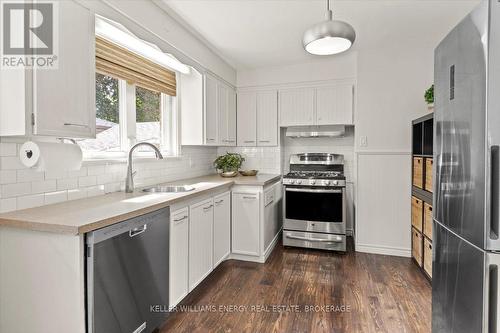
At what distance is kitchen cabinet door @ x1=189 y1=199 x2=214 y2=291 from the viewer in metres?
2.33

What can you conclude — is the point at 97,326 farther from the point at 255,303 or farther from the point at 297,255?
the point at 297,255

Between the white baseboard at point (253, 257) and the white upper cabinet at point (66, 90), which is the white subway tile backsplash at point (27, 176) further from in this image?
the white baseboard at point (253, 257)

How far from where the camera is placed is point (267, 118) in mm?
4066

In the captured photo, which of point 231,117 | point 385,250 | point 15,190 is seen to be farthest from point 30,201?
point 385,250

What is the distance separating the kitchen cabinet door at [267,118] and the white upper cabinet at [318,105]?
10 centimetres

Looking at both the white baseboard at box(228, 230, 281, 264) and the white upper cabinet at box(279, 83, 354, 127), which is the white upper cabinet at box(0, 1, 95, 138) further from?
the white upper cabinet at box(279, 83, 354, 127)

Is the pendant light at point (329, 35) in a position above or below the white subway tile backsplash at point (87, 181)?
above

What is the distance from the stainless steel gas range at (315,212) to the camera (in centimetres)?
341

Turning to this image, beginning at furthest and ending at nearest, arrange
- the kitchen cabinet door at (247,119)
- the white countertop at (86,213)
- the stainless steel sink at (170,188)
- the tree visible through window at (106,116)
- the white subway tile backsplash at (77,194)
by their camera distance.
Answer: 1. the kitchen cabinet door at (247,119)
2. the stainless steel sink at (170,188)
3. the tree visible through window at (106,116)
4. the white subway tile backsplash at (77,194)
5. the white countertop at (86,213)

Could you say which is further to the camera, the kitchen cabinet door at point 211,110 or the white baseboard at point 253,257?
the kitchen cabinet door at point 211,110

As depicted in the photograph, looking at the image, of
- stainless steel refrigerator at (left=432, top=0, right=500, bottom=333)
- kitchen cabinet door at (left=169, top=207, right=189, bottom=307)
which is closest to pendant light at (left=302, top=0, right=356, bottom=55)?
stainless steel refrigerator at (left=432, top=0, right=500, bottom=333)

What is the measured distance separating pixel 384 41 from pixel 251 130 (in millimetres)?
1974

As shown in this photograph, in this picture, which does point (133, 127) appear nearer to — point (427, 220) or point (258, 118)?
point (258, 118)

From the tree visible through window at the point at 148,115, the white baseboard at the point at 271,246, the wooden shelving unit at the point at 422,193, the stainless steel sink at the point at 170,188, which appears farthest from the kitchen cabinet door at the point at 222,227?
the wooden shelving unit at the point at 422,193
